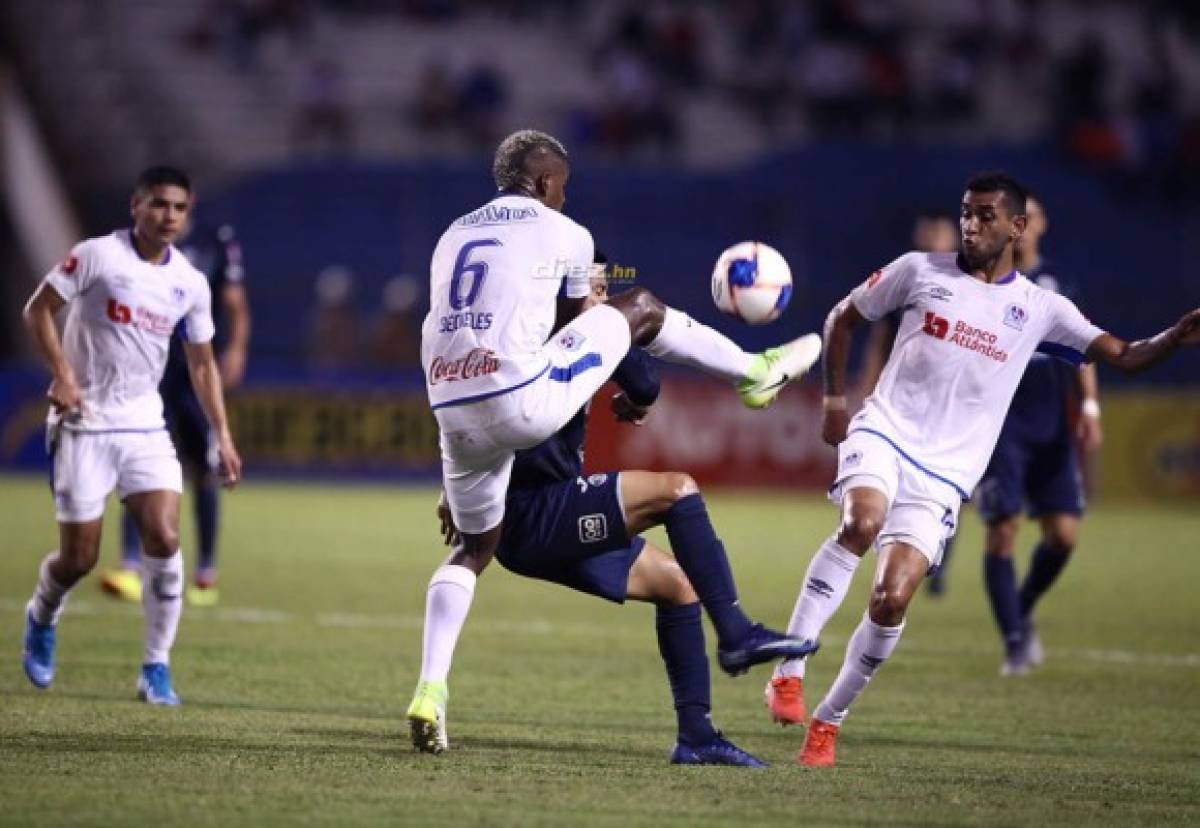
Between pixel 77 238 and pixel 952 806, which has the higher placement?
pixel 77 238

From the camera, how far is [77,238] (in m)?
26.4

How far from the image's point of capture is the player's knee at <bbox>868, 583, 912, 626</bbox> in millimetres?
7719

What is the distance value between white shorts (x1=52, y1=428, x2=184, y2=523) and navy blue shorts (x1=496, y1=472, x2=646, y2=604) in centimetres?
A: 203

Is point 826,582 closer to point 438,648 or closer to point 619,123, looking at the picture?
point 438,648

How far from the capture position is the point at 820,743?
771 centimetres

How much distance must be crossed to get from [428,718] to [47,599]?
8.53 ft

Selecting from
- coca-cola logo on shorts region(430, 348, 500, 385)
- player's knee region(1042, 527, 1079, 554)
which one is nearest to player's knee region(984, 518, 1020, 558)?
player's knee region(1042, 527, 1079, 554)

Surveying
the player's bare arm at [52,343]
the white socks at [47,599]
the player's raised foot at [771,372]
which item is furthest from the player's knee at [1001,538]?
the player's bare arm at [52,343]

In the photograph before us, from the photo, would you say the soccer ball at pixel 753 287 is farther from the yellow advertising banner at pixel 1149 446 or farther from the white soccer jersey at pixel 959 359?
the yellow advertising banner at pixel 1149 446

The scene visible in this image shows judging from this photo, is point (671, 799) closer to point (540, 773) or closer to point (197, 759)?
point (540, 773)

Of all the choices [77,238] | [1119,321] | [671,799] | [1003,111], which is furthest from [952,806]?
[1003,111]

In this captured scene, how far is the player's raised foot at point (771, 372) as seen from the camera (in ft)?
25.4

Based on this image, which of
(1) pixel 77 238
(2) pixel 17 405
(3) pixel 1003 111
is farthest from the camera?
(3) pixel 1003 111

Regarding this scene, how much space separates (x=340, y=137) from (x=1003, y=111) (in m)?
9.58
